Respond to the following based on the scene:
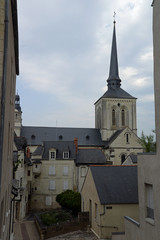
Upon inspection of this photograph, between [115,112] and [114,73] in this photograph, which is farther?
[114,73]

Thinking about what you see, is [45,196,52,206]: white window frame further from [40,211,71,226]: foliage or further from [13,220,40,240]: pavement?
[40,211,71,226]: foliage

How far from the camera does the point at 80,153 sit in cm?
3503

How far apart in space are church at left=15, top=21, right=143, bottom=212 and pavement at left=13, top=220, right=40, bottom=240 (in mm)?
7573

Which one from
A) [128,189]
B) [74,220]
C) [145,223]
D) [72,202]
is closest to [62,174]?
[72,202]

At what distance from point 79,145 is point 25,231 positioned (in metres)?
28.1

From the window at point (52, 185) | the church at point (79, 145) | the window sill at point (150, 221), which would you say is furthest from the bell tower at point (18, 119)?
the window sill at point (150, 221)

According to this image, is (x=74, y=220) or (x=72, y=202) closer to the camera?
(x=74, y=220)

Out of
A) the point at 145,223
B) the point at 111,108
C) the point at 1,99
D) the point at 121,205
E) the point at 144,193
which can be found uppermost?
the point at 111,108

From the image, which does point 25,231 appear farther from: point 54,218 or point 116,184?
point 116,184

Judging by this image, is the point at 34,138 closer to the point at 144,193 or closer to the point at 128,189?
the point at 128,189

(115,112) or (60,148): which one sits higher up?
(115,112)

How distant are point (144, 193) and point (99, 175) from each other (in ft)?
33.9

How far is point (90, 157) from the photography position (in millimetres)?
34375

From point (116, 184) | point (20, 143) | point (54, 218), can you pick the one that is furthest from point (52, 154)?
point (116, 184)
